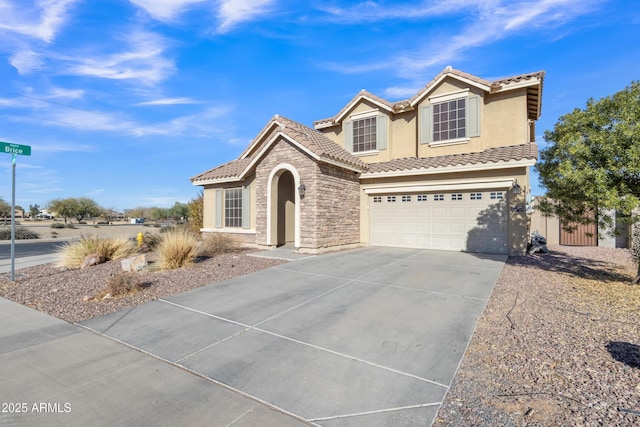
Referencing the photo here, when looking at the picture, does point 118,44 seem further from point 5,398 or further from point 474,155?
point 474,155

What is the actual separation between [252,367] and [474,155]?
11.7 metres

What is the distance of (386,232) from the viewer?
13641mm

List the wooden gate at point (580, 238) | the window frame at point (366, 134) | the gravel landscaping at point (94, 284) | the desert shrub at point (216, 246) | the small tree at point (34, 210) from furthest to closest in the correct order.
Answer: the small tree at point (34, 210) < the wooden gate at point (580, 238) < the window frame at point (366, 134) < the desert shrub at point (216, 246) < the gravel landscaping at point (94, 284)

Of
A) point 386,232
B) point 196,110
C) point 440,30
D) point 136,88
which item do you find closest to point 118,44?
point 136,88

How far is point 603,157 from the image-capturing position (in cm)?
688

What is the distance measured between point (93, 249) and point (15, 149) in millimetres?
4171

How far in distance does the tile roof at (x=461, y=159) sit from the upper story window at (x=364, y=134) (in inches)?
57.4

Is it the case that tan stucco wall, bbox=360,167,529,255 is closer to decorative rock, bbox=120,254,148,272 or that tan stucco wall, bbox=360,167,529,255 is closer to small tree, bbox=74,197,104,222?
decorative rock, bbox=120,254,148,272

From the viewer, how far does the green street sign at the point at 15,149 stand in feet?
24.9

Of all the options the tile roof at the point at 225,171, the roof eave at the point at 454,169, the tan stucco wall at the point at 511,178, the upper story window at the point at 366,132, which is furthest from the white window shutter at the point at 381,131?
the tile roof at the point at 225,171

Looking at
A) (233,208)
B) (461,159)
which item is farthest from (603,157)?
Result: (233,208)

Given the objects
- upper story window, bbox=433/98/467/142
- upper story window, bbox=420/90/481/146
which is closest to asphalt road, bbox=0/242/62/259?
upper story window, bbox=420/90/481/146

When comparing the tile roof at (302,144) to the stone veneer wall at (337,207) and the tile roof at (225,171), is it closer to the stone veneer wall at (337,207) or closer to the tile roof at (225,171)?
the tile roof at (225,171)

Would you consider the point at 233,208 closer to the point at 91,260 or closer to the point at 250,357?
the point at 91,260
